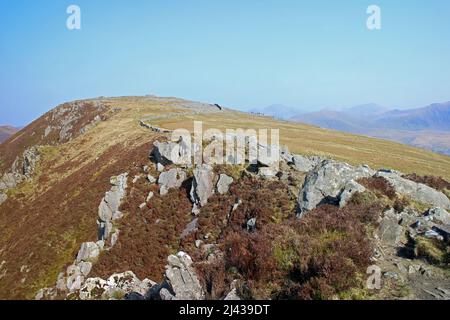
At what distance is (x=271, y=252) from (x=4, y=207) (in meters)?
50.7

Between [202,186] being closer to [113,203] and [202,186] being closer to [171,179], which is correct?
[171,179]

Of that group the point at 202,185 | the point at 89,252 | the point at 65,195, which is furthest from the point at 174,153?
the point at 65,195

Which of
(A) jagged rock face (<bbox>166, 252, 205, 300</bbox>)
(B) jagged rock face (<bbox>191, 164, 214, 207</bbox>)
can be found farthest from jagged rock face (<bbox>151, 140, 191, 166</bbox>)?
(A) jagged rock face (<bbox>166, 252, 205, 300</bbox>)

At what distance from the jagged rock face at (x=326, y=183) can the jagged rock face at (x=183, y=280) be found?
7.48 metres

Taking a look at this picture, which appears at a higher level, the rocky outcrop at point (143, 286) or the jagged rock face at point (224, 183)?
the jagged rock face at point (224, 183)

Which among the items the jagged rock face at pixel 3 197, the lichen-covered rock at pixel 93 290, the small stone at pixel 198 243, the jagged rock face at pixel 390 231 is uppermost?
the jagged rock face at pixel 390 231

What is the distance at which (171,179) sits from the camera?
31703mm

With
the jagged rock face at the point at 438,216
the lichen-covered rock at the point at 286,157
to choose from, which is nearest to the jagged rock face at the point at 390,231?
the jagged rock face at the point at 438,216

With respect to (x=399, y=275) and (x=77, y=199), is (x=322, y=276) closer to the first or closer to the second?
(x=399, y=275)

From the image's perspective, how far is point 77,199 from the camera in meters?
39.9

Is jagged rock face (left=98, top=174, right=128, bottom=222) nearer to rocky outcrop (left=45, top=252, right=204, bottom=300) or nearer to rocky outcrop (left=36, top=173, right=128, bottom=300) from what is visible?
rocky outcrop (left=36, top=173, right=128, bottom=300)

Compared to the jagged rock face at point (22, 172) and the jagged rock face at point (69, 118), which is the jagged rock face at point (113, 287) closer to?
the jagged rock face at point (22, 172)

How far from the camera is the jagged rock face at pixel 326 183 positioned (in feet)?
57.8
